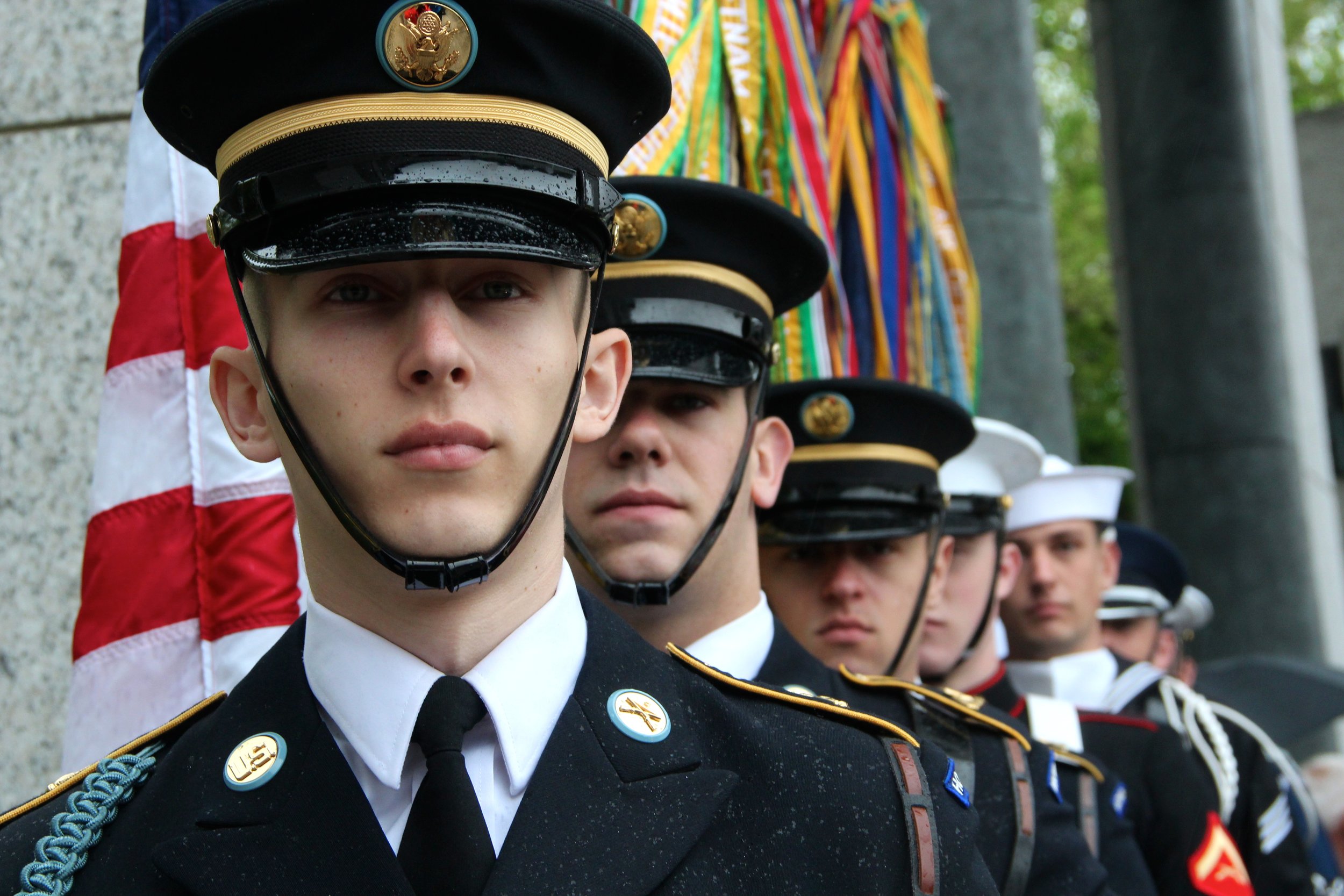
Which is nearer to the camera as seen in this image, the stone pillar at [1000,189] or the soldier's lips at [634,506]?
the soldier's lips at [634,506]

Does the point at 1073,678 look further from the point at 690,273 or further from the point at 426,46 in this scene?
the point at 426,46

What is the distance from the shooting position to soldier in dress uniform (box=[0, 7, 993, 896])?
172 centimetres

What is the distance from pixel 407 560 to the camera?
1718mm

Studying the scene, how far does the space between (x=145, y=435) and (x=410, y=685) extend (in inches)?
55.4

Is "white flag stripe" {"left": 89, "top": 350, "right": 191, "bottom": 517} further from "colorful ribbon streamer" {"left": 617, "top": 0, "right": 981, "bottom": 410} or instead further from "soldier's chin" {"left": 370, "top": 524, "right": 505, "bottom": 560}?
"soldier's chin" {"left": 370, "top": 524, "right": 505, "bottom": 560}

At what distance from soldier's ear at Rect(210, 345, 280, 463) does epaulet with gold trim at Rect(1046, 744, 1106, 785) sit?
7.45 ft

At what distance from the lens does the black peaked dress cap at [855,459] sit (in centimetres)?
353

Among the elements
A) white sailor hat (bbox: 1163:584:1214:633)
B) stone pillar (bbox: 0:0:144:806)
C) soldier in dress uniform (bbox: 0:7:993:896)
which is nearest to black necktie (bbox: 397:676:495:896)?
soldier in dress uniform (bbox: 0:7:993:896)

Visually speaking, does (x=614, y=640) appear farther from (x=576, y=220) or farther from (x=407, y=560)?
(x=576, y=220)

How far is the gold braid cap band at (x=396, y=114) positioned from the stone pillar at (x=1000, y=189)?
5408mm

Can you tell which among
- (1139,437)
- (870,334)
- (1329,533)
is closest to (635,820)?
(870,334)

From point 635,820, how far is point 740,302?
1.44 meters

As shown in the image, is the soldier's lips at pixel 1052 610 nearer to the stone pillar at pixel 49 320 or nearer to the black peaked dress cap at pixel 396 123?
the stone pillar at pixel 49 320

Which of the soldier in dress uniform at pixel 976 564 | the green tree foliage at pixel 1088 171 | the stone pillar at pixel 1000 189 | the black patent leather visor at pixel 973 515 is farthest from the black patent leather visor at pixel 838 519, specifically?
the green tree foliage at pixel 1088 171
